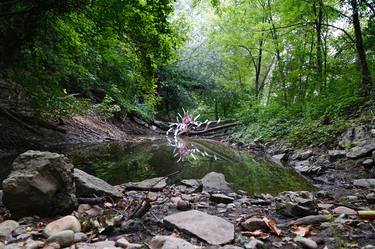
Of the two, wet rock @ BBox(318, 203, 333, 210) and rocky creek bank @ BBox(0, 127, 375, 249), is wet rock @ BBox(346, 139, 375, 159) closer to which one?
rocky creek bank @ BBox(0, 127, 375, 249)

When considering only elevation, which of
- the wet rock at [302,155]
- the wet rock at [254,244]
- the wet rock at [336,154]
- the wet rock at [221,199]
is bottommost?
the wet rock at [254,244]

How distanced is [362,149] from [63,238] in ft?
17.0

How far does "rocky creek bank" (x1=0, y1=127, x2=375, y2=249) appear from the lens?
2.30 metres

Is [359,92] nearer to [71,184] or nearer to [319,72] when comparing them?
[319,72]

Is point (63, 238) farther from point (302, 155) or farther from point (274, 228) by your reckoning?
point (302, 155)

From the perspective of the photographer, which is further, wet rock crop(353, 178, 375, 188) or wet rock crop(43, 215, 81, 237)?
wet rock crop(353, 178, 375, 188)

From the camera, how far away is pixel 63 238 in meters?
2.24

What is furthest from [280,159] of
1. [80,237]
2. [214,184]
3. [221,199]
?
[80,237]

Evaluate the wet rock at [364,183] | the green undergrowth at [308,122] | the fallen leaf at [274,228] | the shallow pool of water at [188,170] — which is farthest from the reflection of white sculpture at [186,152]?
the fallen leaf at [274,228]

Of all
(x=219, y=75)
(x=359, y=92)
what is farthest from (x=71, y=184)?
(x=219, y=75)

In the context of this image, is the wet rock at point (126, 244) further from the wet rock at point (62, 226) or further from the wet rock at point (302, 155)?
the wet rock at point (302, 155)

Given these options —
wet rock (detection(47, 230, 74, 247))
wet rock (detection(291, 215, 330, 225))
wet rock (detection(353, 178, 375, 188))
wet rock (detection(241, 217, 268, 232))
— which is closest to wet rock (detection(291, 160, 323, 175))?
wet rock (detection(353, 178, 375, 188))

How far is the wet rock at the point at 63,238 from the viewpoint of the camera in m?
2.23

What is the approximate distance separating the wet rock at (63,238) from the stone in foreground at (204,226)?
762mm
